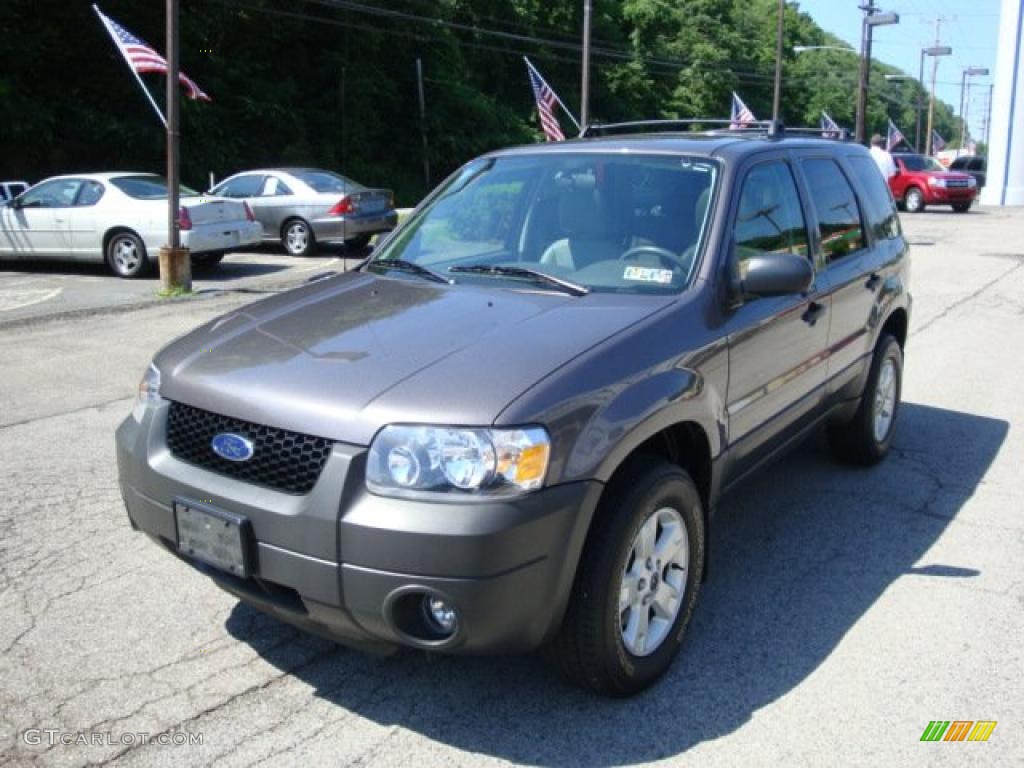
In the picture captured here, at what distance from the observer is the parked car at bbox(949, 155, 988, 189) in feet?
135

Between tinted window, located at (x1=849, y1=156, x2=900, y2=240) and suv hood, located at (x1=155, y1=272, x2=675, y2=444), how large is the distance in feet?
7.97

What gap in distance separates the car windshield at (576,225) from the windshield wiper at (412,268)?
0.01m

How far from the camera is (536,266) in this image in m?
3.97

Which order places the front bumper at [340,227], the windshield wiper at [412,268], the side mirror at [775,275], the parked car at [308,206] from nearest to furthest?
the side mirror at [775,275], the windshield wiper at [412,268], the front bumper at [340,227], the parked car at [308,206]

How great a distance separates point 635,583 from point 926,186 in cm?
3066

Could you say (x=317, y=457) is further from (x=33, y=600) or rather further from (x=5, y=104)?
(x=5, y=104)

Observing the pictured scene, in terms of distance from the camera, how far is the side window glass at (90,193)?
565 inches

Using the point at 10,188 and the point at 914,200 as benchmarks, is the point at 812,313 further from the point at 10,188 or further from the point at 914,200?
the point at 914,200

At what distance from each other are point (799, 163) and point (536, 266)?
5.25 feet

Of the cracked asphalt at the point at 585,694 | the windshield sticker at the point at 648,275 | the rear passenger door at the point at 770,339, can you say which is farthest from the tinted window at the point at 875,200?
the windshield sticker at the point at 648,275

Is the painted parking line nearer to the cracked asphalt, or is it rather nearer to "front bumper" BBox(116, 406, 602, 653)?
the cracked asphalt

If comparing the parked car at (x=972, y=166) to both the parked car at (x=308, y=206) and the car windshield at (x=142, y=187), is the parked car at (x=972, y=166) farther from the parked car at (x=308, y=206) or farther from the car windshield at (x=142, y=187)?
the car windshield at (x=142, y=187)

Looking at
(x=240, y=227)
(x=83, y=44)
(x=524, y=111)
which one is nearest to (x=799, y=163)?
(x=240, y=227)

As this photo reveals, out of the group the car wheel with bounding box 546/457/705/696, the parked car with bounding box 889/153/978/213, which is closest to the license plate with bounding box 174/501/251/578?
the car wheel with bounding box 546/457/705/696
